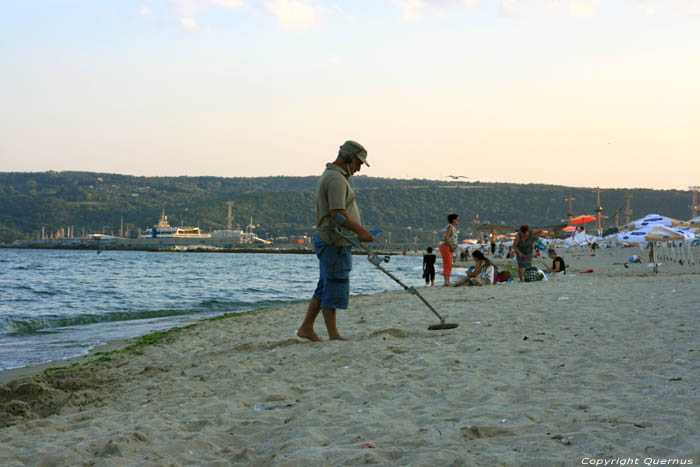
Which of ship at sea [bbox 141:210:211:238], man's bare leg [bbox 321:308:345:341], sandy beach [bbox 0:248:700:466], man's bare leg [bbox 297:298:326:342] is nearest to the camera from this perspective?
sandy beach [bbox 0:248:700:466]

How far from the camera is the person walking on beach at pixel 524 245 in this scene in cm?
1300

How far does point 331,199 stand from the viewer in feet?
17.4

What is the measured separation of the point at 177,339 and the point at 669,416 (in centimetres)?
645

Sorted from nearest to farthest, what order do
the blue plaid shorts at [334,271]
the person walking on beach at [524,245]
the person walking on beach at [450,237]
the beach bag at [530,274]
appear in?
the blue plaid shorts at [334,271] < the person walking on beach at [450,237] < the person walking on beach at [524,245] < the beach bag at [530,274]

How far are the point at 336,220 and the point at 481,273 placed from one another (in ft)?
28.6

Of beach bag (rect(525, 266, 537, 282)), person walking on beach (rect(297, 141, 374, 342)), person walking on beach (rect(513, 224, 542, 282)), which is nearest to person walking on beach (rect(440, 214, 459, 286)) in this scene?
person walking on beach (rect(513, 224, 542, 282))

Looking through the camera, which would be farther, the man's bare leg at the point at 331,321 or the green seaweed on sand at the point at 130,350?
the green seaweed on sand at the point at 130,350

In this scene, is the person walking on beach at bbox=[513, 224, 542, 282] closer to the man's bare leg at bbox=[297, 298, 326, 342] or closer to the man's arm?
the man's bare leg at bbox=[297, 298, 326, 342]

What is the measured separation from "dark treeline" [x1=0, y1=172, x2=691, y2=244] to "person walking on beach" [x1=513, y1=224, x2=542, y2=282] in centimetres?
10818

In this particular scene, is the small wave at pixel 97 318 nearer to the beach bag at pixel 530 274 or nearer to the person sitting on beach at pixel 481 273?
the person sitting on beach at pixel 481 273

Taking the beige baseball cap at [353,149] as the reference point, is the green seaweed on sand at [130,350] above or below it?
below

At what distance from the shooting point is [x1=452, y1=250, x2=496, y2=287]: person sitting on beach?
13.2 meters

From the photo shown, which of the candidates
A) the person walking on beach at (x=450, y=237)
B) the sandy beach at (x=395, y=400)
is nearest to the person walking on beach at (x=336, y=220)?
the sandy beach at (x=395, y=400)

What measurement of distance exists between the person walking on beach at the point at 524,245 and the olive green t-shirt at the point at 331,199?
316 inches
